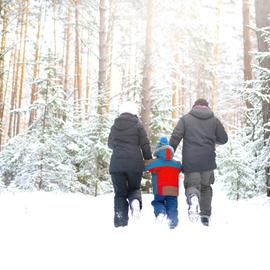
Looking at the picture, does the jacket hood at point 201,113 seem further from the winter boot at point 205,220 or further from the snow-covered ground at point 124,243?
the snow-covered ground at point 124,243

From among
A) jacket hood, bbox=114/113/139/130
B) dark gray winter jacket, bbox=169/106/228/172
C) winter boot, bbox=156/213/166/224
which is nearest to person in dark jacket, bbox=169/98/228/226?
dark gray winter jacket, bbox=169/106/228/172

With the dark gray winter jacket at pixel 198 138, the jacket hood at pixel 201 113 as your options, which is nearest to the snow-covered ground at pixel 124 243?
the dark gray winter jacket at pixel 198 138

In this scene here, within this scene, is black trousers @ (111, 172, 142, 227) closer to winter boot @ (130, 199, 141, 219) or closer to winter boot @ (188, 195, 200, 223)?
winter boot @ (130, 199, 141, 219)

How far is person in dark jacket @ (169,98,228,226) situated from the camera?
5.84m

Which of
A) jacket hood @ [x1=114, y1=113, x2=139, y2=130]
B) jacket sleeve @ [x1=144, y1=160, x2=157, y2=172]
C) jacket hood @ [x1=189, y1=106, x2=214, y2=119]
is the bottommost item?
jacket sleeve @ [x1=144, y1=160, x2=157, y2=172]

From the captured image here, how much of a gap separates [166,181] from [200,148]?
29.0 inches

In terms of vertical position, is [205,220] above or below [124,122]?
below

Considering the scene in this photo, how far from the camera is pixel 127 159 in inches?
230

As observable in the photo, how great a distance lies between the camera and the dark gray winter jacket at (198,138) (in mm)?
5852

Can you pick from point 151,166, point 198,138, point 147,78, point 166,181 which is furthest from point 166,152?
point 147,78

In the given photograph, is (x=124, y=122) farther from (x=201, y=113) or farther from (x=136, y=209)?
(x=136, y=209)

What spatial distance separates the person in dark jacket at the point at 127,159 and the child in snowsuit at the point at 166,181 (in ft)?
0.74

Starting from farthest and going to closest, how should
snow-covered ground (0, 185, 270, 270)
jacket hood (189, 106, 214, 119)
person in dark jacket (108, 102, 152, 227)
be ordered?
jacket hood (189, 106, 214, 119) < person in dark jacket (108, 102, 152, 227) < snow-covered ground (0, 185, 270, 270)

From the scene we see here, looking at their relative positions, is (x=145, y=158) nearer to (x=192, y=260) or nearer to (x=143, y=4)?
(x=192, y=260)
